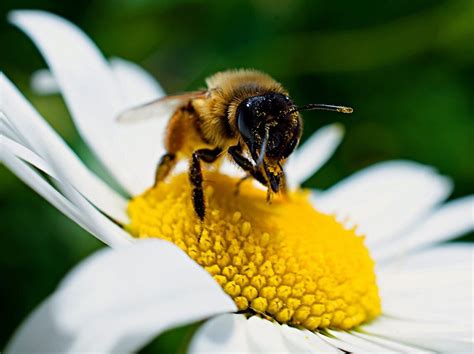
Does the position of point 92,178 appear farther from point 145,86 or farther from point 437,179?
point 437,179

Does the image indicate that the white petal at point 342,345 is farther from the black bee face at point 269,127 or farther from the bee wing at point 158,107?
the bee wing at point 158,107

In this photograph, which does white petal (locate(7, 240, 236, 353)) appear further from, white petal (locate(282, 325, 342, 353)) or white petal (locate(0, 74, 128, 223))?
white petal (locate(0, 74, 128, 223))

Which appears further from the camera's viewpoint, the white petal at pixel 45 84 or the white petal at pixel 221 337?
the white petal at pixel 45 84

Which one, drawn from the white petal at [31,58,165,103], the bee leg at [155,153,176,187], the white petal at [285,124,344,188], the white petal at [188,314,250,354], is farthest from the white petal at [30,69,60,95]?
the white petal at [188,314,250,354]

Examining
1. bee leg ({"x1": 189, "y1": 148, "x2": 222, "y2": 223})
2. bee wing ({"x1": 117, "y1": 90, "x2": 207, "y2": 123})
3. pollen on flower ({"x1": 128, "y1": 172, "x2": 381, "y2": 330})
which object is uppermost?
bee wing ({"x1": 117, "y1": 90, "x2": 207, "y2": 123})

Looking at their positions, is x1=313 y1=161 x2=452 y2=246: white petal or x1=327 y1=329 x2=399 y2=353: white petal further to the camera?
x1=313 y1=161 x2=452 y2=246: white petal

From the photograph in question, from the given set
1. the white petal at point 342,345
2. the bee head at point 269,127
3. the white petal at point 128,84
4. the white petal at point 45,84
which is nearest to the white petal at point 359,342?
the white petal at point 342,345

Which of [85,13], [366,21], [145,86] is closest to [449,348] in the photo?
[145,86]
